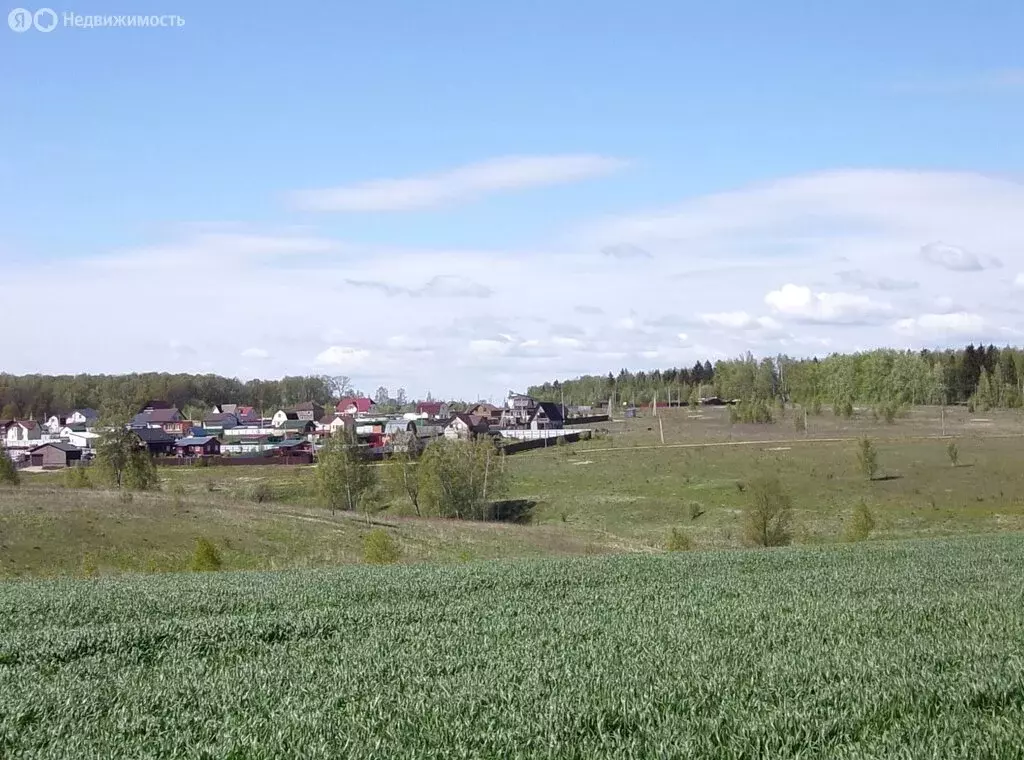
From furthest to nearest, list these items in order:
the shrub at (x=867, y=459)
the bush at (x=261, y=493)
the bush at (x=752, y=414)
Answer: the bush at (x=752, y=414) < the bush at (x=261, y=493) < the shrub at (x=867, y=459)

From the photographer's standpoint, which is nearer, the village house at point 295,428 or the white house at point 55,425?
the village house at point 295,428

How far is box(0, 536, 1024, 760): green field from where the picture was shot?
8734 mm

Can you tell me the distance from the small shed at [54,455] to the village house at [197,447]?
13.0 metres

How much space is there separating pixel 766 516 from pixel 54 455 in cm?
10927

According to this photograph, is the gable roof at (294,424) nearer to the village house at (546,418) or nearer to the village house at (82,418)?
the village house at (82,418)

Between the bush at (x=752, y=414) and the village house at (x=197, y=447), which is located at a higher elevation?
the bush at (x=752, y=414)

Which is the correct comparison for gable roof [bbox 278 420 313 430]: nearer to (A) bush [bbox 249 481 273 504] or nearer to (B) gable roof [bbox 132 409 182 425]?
(B) gable roof [bbox 132 409 182 425]

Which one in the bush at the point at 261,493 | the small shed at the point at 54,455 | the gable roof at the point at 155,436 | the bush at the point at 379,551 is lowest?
the bush at the point at 261,493

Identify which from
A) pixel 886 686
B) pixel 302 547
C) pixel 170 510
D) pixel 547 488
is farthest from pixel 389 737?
pixel 547 488

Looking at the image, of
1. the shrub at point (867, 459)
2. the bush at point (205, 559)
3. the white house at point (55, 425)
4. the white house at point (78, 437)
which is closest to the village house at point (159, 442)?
the white house at point (78, 437)

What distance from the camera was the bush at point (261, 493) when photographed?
83.8 m

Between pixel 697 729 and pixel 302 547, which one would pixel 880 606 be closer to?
pixel 697 729

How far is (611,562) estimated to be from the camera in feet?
85.3

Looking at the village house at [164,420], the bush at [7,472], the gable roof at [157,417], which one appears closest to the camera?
the bush at [7,472]
